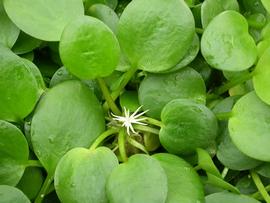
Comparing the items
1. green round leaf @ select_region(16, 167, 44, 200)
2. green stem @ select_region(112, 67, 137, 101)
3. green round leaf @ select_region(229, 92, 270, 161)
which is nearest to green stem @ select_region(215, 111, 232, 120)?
green round leaf @ select_region(229, 92, 270, 161)

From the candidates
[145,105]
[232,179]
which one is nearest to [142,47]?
[145,105]

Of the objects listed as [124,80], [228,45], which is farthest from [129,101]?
[228,45]

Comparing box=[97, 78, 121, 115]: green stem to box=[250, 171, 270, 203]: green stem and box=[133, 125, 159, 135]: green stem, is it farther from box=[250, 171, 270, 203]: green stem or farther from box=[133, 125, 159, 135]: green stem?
box=[250, 171, 270, 203]: green stem

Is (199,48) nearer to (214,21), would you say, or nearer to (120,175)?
(214,21)

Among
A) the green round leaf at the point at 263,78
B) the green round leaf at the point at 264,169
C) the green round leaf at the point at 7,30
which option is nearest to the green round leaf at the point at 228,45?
the green round leaf at the point at 263,78

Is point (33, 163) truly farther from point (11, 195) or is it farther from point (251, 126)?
point (251, 126)
